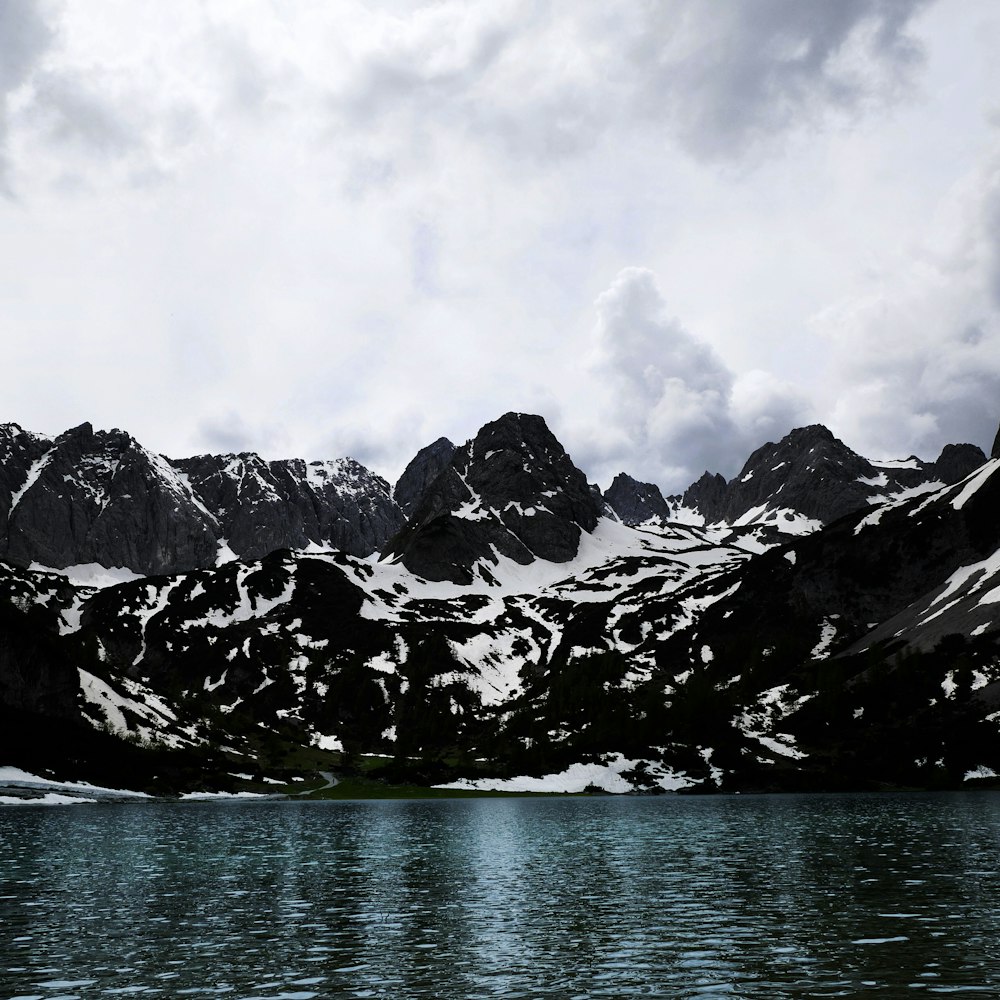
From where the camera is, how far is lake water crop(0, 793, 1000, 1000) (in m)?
26.9

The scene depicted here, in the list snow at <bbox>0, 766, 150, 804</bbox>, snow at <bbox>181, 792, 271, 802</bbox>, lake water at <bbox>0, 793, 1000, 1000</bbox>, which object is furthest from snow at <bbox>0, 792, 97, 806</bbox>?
lake water at <bbox>0, 793, 1000, 1000</bbox>

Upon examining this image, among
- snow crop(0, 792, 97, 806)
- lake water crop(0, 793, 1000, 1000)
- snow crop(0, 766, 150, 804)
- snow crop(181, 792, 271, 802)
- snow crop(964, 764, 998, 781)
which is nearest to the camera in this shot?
lake water crop(0, 793, 1000, 1000)

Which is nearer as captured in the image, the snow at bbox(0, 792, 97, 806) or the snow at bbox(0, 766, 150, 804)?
the snow at bbox(0, 792, 97, 806)

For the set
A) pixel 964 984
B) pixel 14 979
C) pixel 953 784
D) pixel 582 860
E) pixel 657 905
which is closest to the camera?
pixel 964 984

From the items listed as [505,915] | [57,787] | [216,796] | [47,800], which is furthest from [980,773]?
[505,915]

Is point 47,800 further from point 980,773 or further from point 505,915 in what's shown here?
point 980,773

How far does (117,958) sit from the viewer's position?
31.0 meters

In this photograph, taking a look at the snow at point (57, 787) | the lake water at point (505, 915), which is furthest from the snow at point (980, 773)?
the snow at point (57, 787)

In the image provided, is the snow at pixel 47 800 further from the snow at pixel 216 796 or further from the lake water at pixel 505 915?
the lake water at pixel 505 915

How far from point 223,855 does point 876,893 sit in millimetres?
46597

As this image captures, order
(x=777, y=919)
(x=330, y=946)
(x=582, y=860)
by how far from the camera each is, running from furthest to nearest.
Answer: (x=582, y=860)
(x=777, y=919)
(x=330, y=946)

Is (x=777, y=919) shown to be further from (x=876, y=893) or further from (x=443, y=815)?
(x=443, y=815)

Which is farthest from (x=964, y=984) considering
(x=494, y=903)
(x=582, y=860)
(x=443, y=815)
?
(x=443, y=815)

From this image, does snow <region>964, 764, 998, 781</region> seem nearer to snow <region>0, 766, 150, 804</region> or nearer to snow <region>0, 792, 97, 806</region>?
snow <region>0, 766, 150, 804</region>
